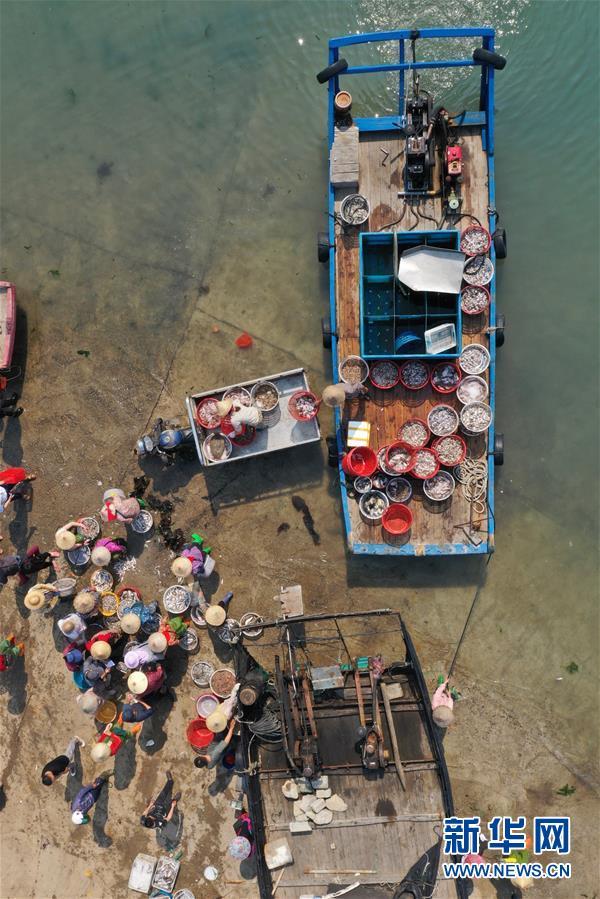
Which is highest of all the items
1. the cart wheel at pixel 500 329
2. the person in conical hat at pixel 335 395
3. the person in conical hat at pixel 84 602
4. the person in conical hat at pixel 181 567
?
the cart wheel at pixel 500 329

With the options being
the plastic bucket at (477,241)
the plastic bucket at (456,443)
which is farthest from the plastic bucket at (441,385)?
the plastic bucket at (477,241)

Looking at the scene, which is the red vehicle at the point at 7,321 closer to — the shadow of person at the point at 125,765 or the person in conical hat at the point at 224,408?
the person in conical hat at the point at 224,408

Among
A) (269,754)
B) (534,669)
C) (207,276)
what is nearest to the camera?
(269,754)

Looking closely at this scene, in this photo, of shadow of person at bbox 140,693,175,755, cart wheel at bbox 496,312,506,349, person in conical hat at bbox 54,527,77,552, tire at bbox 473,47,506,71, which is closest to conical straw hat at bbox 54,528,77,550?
person in conical hat at bbox 54,527,77,552

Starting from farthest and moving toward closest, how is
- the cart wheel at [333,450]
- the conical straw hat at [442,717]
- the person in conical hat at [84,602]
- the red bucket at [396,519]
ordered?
the cart wheel at [333,450] < the person in conical hat at [84,602] < the red bucket at [396,519] < the conical straw hat at [442,717]

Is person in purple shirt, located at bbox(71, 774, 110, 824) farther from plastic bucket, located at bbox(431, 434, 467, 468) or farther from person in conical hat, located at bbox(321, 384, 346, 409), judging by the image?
plastic bucket, located at bbox(431, 434, 467, 468)

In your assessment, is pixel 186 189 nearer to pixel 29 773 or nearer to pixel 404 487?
pixel 404 487

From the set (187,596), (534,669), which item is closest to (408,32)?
(187,596)
